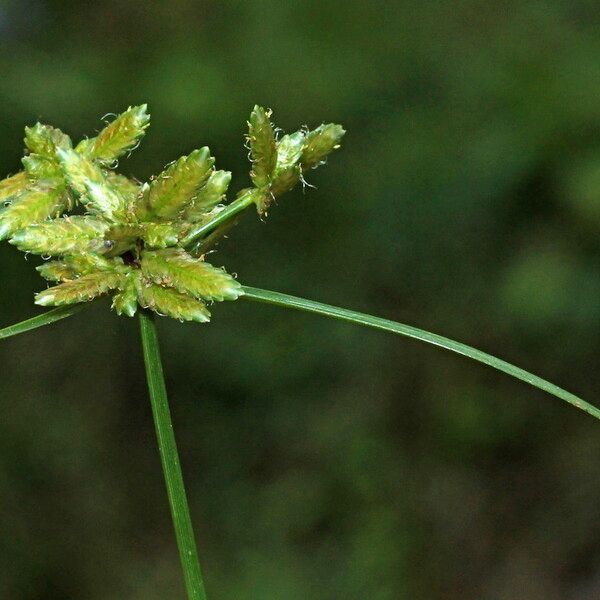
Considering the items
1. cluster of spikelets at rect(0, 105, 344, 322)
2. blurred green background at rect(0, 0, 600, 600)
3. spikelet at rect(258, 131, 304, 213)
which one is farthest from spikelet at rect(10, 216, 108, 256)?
blurred green background at rect(0, 0, 600, 600)

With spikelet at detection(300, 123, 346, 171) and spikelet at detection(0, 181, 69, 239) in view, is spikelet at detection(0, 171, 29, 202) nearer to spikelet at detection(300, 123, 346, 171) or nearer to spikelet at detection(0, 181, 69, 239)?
spikelet at detection(0, 181, 69, 239)

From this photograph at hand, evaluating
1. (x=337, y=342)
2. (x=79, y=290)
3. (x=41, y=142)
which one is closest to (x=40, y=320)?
(x=79, y=290)

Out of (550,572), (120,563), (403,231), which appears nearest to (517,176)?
(403,231)

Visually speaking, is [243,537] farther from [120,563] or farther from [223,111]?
[223,111]

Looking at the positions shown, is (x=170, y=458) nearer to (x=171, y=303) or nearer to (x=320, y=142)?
(x=171, y=303)

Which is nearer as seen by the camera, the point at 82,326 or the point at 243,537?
the point at 243,537

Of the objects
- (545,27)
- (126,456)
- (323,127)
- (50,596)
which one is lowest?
(323,127)

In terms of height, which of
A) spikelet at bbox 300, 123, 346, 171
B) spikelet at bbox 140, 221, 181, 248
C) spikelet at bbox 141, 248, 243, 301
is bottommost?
spikelet at bbox 141, 248, 243, 301
